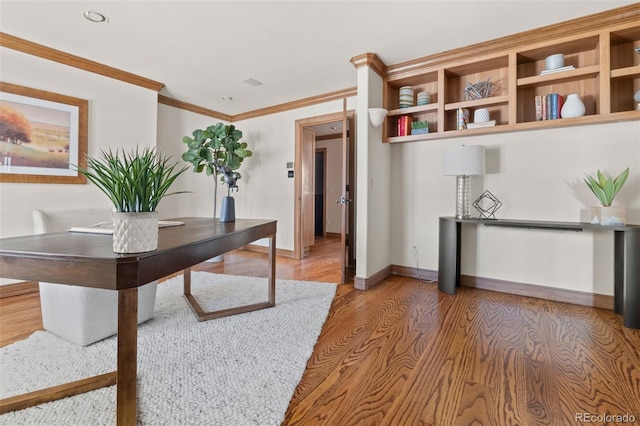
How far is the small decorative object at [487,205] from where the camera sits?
289 centimetres

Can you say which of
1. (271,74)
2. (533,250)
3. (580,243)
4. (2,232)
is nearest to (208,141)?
(271,74)

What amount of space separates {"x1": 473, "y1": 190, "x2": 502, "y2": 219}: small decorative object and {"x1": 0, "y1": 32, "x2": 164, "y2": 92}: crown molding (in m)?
3.89

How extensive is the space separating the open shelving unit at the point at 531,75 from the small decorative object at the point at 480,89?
0.29 ft

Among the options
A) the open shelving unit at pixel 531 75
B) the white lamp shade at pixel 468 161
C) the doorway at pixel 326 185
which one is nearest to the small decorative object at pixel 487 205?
the white lamp shade at pixel 468 161

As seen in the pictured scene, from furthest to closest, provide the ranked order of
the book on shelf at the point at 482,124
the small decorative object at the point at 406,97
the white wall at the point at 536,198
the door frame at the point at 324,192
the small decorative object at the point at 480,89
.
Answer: the door frame at the point at 324,192 < the small decorative object at the point at 406,97 < the small decorative object at the point at 480,89 < the book on shelf at the point at 482,124 < the white wall at the point at 536,198

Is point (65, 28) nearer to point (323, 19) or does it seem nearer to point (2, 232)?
point (2, 232)

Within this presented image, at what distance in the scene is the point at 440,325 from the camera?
2.08 metres

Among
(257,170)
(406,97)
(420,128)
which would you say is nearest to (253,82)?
(257,170)

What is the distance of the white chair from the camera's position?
1.71 meters

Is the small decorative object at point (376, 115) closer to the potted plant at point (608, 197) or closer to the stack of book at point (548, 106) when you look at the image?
the stack of book at point (548, 106)

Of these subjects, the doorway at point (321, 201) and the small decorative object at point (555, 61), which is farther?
the doorway at point (321, 201)

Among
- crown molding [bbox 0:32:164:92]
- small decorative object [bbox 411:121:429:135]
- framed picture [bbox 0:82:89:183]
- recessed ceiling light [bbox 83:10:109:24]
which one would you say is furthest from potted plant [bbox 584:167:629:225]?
crown molding [bbox 0:32:164:92]

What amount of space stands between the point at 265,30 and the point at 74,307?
7.91ft

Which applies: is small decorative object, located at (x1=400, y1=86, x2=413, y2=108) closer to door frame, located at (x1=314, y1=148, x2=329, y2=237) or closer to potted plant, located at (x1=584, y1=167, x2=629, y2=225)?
potted plant, located at (x1=584, y1=167, x2=629, y2=225)
